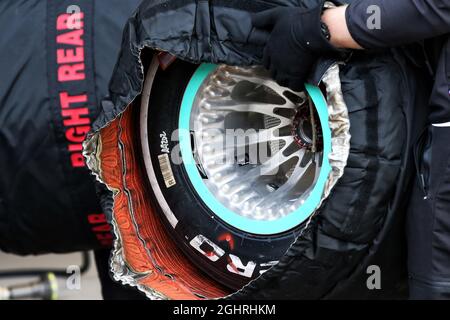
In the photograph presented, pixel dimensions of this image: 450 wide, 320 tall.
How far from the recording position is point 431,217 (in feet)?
5.69

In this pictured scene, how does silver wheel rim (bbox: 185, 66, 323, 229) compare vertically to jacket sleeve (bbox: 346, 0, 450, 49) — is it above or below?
below

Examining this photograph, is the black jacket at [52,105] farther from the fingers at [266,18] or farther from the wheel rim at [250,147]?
the fingers at [266,18]

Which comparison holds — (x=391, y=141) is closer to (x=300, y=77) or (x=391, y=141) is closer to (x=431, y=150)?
(x=431, y=150)

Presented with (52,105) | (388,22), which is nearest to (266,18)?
(388,22)

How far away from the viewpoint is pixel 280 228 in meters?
2.00

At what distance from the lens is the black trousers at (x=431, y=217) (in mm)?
1708

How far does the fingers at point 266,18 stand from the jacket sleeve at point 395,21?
19 cm

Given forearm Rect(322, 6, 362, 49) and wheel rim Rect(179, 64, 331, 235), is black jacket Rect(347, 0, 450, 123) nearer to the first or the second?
forearm Rect(322, 6, 362, 49)

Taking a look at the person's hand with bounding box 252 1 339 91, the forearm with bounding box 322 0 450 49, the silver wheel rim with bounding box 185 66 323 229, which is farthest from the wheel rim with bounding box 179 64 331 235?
the forearm with bounding box 322 0 450 49

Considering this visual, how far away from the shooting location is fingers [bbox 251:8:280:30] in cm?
182

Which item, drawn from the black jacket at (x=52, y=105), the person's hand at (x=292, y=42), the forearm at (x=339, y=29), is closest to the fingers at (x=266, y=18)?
the person's hand at (x=292, y=42)

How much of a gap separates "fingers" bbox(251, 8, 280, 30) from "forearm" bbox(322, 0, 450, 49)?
0.13 metres
